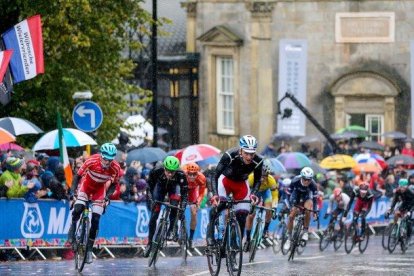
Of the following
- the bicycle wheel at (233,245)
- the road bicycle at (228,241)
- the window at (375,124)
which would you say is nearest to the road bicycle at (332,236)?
the road bicycle at (228,241)

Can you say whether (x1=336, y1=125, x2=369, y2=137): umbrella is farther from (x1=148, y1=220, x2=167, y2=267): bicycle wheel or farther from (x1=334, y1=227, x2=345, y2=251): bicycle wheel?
(x1=148, y1=220, x2=167, y2=267): bicycle wheel

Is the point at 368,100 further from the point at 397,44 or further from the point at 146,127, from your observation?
the point at 146,127

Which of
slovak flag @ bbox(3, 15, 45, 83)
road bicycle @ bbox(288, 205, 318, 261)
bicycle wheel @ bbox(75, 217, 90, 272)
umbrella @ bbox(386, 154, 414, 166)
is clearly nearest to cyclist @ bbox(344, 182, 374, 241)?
road bicycle @ bbox(288, 205, 318, 261)

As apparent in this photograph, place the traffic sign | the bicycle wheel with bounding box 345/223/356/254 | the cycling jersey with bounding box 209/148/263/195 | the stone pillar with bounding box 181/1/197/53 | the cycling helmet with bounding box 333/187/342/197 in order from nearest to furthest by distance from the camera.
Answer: the cycling jersey with bounding box 209/148/263/195, the traffic sign, the bicycle wheel with bounding box 345/223/356/254, the cycling helmet with bounding box 333/187/342/197, the stone pillar with bounding box 181/1/197/53

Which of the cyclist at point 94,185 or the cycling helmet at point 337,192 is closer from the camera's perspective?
the cyclist at point 94,185

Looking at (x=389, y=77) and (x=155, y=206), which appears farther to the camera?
(x=389, y=77)

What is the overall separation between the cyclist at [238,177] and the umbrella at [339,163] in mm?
18324

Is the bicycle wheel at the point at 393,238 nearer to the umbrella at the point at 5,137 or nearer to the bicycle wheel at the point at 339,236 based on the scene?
the bicycle wheel at the point at 339,236

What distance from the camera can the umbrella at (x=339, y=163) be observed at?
44.8 meters

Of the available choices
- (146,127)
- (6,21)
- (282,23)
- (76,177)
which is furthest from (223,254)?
(282,23)

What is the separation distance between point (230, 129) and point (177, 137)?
1.93 metres

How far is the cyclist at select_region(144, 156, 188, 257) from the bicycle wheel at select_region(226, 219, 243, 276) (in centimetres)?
367

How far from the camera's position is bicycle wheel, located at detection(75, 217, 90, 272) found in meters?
27.2

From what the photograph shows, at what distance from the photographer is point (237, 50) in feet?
183
